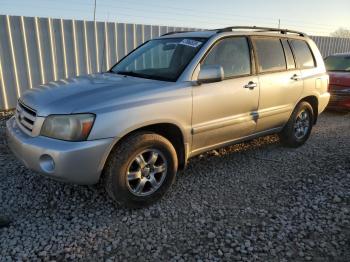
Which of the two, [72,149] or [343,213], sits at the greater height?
[72,149]

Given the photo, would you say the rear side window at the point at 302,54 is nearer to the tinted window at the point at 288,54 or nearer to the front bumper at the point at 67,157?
the tinted window at the point at 288,54

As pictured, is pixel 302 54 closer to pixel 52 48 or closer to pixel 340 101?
pixel 340 101

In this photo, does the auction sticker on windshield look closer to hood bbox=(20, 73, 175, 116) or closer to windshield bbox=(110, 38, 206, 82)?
windshield bbox=(110, 38, 206, 82)

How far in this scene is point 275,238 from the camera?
284 centimetres

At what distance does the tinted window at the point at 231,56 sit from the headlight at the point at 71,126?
155 cm

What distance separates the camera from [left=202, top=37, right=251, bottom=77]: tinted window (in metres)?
3.77

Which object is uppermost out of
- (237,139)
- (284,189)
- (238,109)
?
(238,109)

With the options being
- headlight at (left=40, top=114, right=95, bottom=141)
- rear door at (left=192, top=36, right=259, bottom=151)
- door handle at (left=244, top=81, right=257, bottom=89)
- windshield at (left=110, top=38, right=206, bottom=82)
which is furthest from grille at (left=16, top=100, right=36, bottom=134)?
door handle at (left=244, top=81, right=257, bottom=89)

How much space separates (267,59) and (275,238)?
2.52 m

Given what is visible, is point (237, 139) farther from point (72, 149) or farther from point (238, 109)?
point (72, 149)

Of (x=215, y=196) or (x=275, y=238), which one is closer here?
(x=275, y=238)

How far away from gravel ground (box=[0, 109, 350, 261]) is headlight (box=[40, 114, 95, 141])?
855 millimetres

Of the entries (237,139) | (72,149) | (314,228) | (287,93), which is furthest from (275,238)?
(287,93)

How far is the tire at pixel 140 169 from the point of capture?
9.86 feet
